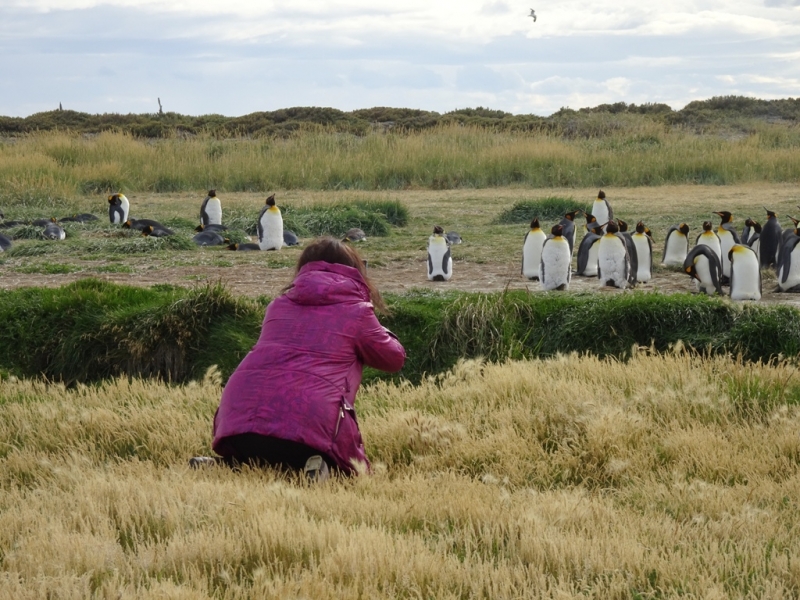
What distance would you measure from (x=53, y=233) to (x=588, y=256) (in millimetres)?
6808

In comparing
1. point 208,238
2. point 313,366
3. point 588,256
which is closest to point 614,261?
point 588,256

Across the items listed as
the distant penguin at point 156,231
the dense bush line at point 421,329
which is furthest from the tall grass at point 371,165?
the dense bush line at point 421,329

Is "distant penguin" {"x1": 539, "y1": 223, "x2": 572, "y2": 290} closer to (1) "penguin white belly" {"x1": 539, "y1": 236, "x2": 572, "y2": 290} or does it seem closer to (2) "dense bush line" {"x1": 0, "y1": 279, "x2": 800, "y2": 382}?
→ (1) "penguin white belly" {"x1": 539, "y1": 236, "x2": 572, "y2": 290}

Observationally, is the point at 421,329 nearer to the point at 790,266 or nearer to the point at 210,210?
the point at 790,266

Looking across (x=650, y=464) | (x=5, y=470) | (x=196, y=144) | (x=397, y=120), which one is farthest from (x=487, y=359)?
(x=397, y=120)

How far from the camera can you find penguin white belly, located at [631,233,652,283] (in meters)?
9.30

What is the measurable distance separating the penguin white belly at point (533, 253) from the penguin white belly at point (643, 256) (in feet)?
2.91

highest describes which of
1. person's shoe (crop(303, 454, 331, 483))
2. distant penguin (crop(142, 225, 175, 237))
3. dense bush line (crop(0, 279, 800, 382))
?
distant penguin (crop(142, 225, 175, 237))

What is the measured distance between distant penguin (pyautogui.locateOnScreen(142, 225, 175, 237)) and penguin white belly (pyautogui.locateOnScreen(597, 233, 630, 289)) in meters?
5.86

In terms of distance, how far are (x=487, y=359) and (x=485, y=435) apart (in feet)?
6.40

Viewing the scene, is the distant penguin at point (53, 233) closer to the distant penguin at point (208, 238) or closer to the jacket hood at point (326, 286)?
the distant penguin at point (208, 238)

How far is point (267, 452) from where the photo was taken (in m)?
4.14

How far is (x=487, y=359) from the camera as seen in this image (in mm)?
6773

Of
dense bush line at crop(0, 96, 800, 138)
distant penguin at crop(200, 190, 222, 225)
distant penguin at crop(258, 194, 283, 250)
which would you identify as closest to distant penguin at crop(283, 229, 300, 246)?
distant penguin at crop(258, 194, 283, 250)
